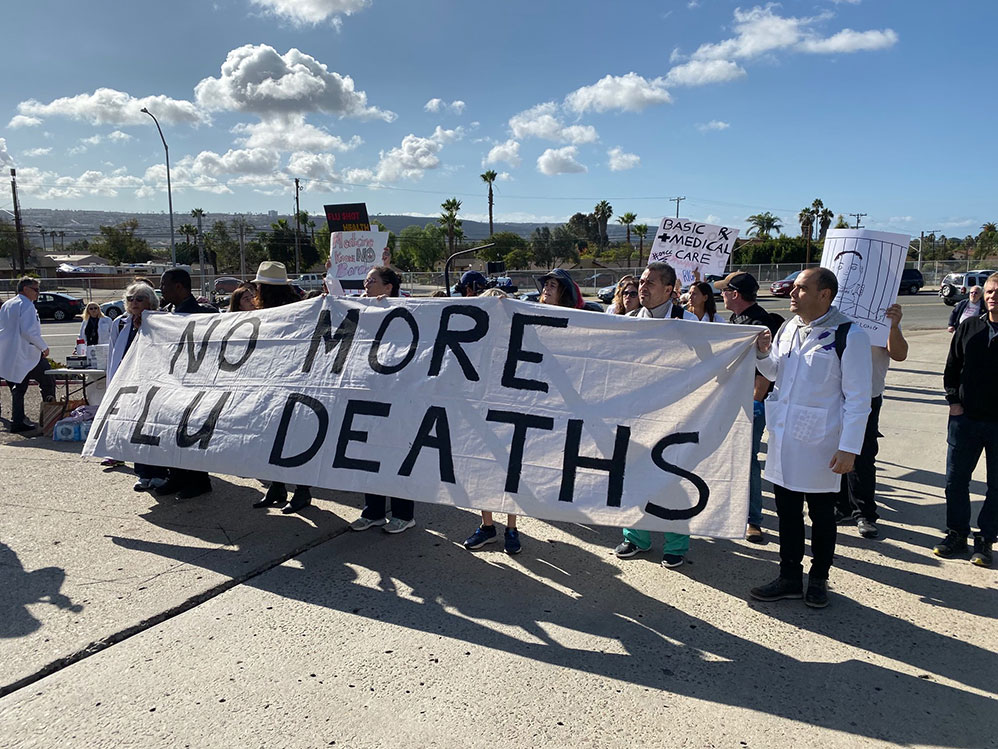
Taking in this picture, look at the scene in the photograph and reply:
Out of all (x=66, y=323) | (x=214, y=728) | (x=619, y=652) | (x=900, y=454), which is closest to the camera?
(x=214, y=728)

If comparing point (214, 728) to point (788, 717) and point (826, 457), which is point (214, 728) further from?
point (826, 457)

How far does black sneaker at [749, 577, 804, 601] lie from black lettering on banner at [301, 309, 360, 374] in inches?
113

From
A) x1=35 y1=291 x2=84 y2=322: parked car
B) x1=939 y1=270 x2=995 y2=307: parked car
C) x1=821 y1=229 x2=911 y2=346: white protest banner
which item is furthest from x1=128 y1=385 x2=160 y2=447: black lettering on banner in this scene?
x1=939 y1=270 x2=995 y2=307: parked car

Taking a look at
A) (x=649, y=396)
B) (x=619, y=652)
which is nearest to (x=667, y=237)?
(x=649, y=396)

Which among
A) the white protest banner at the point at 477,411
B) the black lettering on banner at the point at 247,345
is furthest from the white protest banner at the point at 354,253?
the white protest banner at the point at 477,411

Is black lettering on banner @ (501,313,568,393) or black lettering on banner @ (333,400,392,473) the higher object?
black lettering on banner @ (501,313,568,393)

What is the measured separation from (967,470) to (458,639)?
3.37 metres

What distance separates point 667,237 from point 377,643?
6234mm

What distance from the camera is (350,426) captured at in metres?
4.24

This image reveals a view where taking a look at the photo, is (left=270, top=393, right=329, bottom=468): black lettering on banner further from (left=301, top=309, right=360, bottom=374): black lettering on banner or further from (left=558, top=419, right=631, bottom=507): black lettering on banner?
(left=558, top=419, right=631, bottom=507): black lettering on banner

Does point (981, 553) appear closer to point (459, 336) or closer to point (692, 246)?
point (459, 336)

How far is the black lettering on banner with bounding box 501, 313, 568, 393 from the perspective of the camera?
4.02 meters

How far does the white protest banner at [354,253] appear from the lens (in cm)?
900

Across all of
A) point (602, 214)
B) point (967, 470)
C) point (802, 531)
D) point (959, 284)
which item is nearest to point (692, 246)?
point (967, 470)
